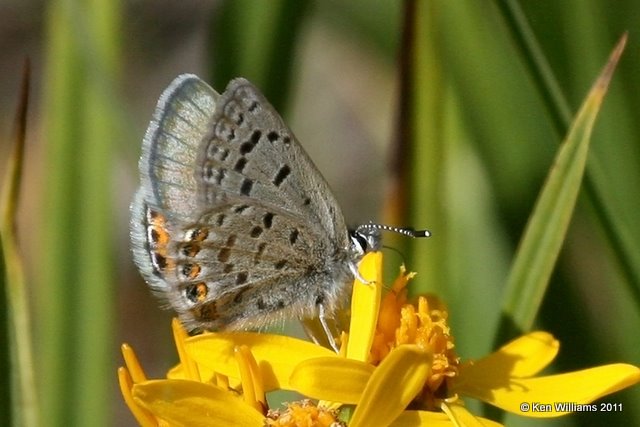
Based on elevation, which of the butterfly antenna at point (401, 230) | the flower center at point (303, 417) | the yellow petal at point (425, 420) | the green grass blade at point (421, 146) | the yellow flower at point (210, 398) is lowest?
the yellow petal at point (425, 420)

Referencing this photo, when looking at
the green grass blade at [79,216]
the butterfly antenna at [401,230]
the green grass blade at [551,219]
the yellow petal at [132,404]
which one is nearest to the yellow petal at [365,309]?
the butterfly antenna at [401,230]

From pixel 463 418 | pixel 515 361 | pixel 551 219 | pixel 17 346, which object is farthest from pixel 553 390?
pixel 17 346

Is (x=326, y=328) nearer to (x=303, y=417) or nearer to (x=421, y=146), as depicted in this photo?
(x=303, y=417)

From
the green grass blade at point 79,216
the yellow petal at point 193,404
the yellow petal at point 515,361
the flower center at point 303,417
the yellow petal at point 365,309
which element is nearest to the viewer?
the yellow petal at point 193,404

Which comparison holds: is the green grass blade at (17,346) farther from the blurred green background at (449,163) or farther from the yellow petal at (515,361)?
the yellow petal at (515,361)

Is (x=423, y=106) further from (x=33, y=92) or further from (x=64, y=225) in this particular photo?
(x=33, y=92)
